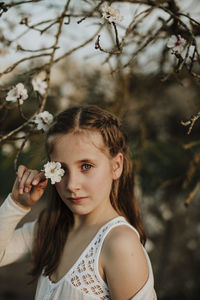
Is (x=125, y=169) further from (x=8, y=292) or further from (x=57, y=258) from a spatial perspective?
(x=8, y=292)

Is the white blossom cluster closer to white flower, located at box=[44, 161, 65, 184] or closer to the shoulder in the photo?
white flower, located at box=[44, 161, 65, 184]

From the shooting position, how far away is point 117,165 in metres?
1.53

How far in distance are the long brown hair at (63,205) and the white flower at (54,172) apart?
0.48 feet

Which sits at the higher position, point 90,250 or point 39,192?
point 39,192

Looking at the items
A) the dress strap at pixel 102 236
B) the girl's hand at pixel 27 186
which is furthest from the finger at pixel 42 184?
the dress strap at pixel 102 236

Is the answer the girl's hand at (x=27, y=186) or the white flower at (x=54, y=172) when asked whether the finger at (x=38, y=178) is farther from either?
the white flower at (x=54, y=172)

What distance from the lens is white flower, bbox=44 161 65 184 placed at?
1.29 m

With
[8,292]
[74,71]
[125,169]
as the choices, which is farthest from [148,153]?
[8,292]

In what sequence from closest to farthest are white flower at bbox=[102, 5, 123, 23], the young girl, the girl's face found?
white flower at bbox=[102, 5, 123, 23], the young girl, the girl's face

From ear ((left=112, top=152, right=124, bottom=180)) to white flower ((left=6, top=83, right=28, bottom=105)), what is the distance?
1.55 feet

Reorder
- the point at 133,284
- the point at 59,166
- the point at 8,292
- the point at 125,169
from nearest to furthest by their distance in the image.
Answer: the point at 133,284, the point at 59,166, the point at 125,169, the point at 8,292

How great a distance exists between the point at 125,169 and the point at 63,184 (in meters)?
0.43

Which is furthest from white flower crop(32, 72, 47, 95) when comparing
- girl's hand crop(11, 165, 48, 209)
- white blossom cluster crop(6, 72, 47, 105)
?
girl's hand crop(11, 165, 48, 209)

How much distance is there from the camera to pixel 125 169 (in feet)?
5.55
